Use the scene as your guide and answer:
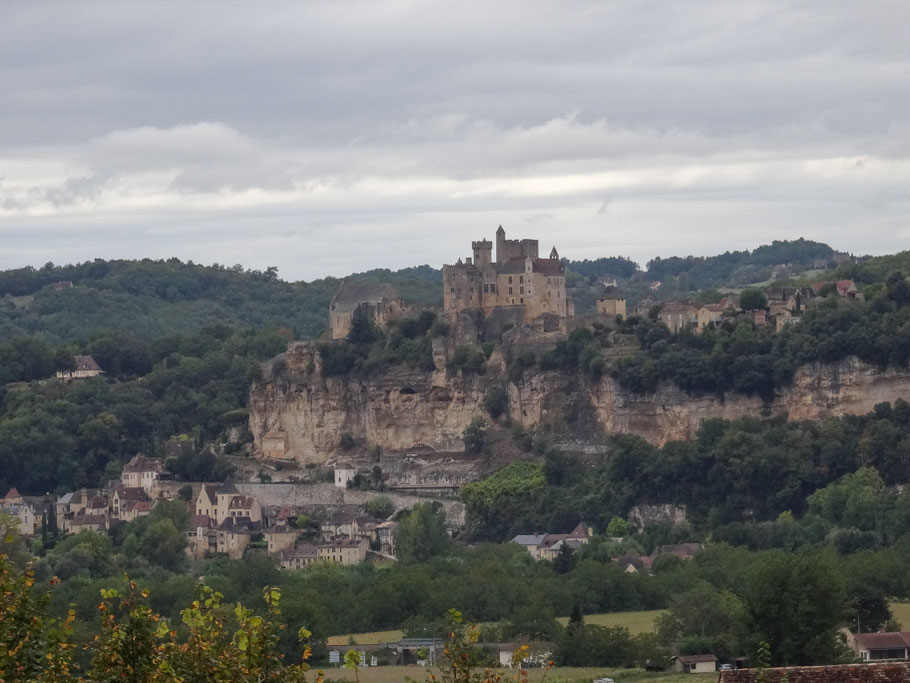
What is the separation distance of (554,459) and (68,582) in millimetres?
19282

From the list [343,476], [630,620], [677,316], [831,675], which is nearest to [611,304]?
[677,316]

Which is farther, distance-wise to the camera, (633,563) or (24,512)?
(24,512)

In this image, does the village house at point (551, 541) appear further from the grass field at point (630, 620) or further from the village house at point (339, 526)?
the grass field at point (630, 620)

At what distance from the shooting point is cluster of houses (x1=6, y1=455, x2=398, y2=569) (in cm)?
7362

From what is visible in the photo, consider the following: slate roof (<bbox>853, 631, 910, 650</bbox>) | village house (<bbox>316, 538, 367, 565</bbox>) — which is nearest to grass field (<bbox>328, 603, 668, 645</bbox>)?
slate roof (<bbox>853, 631, 910, 650</bbox>)

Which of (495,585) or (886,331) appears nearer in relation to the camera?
(495,585)

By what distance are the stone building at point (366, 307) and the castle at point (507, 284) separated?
4074 mm

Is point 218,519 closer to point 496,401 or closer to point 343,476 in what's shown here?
point 343,476

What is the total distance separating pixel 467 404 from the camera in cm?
8181

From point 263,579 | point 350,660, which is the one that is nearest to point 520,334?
point 263,579

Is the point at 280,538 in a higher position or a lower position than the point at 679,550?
lower

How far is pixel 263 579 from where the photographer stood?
64.9 metres

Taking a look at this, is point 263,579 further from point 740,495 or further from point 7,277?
point 7,277

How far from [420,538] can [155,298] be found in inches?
2759
